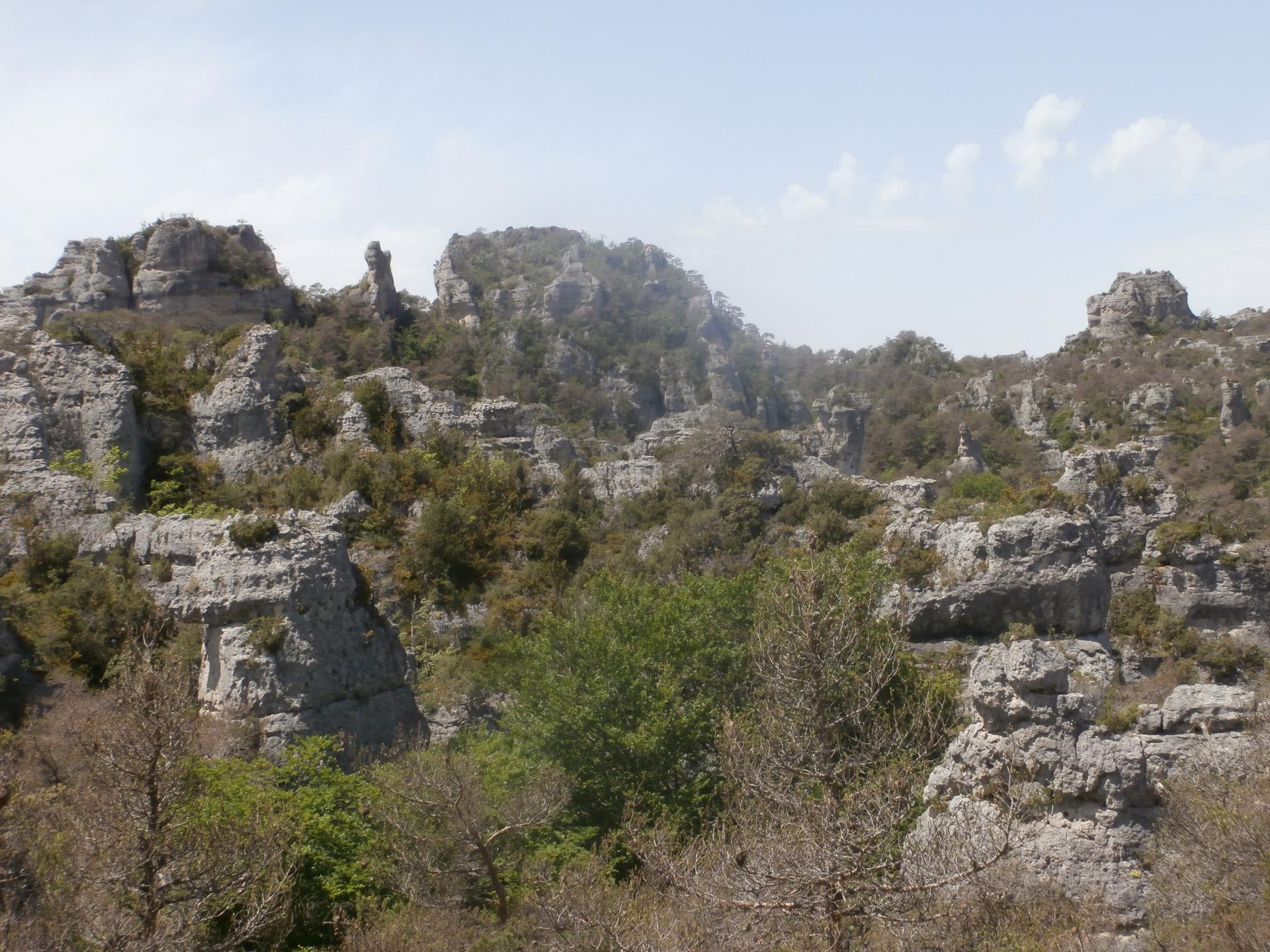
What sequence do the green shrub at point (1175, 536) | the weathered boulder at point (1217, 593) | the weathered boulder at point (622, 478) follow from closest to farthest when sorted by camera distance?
the weathered boulder at point (1217, 593), the green shrub at point (1175, 536), the weathered boulder at point (622, 478)

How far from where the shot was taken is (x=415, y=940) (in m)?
10.9

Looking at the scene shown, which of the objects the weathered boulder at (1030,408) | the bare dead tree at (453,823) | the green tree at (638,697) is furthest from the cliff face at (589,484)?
the bare dead tree at (453,823)

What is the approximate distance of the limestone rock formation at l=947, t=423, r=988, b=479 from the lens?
41281mm

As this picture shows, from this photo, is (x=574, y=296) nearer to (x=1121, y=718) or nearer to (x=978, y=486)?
(x=978, y=486)

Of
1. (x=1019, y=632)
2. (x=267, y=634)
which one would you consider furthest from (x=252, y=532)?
(x=1019, y=632)

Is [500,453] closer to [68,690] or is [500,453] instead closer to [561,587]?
[561,587]

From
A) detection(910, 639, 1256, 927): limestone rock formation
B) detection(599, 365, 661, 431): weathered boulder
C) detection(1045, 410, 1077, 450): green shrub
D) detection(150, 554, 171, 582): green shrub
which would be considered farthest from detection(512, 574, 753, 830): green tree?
detection(599, 365, 661, 431): weathered boulder

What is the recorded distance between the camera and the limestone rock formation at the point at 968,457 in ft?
135

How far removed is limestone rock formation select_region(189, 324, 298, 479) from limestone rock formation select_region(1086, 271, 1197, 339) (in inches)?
1699

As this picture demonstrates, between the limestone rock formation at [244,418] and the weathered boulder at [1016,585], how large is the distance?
19.8 m

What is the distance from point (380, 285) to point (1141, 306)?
40.0 m

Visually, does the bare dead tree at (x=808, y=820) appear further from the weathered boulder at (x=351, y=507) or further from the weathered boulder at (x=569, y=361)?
the weathered boulder at (x=569, y=361)

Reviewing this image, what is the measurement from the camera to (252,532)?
2005 cm

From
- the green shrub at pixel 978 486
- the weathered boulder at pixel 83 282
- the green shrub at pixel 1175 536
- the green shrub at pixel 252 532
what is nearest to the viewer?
the green shrub at pixel 252 532
